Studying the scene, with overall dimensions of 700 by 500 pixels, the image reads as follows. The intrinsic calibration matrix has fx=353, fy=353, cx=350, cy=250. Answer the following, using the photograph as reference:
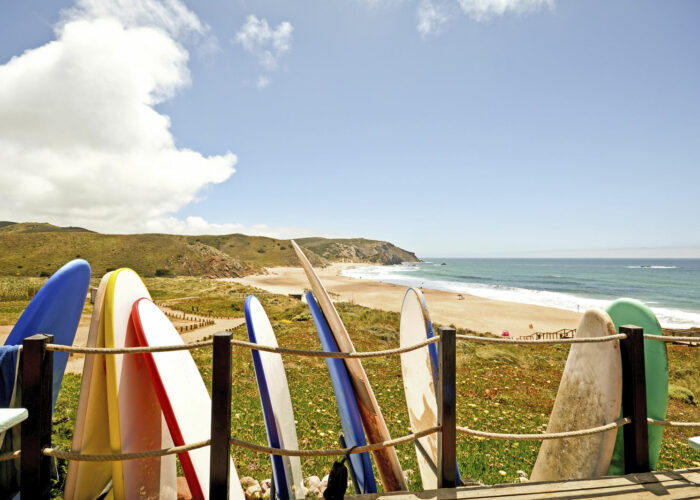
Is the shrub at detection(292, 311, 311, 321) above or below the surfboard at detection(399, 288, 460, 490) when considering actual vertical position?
below

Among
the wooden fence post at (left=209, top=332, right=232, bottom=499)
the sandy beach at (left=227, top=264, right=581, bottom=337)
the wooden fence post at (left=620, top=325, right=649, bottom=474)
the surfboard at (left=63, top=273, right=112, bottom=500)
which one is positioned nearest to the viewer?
the wooden fence post at (left=209, top=332, right=232, bottom=499)

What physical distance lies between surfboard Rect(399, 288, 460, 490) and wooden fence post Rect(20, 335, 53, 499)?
2.82 metres

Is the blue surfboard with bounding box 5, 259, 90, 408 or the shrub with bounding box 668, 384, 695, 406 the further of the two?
the shrub with bounding box 668, 384, 695, 406

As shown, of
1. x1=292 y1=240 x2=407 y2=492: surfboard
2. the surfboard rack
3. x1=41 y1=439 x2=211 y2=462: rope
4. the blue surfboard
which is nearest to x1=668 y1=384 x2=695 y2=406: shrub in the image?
the surfboard rack

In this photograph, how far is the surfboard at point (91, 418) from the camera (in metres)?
2.41

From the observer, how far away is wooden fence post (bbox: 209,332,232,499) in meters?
2.19

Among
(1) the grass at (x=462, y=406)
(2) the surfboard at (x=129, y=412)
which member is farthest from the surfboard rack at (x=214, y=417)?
(1) the grass at (x=462, y=406)

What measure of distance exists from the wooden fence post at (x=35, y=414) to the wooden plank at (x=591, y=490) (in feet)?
6.38

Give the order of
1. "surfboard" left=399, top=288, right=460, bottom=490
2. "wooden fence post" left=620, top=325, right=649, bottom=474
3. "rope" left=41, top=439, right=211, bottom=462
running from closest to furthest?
"rope" left=41, top=439, right=211, bottom=462 < "wooden fence post" left=620, top=325, right=649, bottom=474 < "surfboard" left=399, top=288, right=460, bottom=490

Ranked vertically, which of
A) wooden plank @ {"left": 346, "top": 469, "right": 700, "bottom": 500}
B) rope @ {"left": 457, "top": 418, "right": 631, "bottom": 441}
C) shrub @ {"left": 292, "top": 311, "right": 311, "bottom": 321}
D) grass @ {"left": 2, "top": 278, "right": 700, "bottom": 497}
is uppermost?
rope @ {"left": 457, "top": 418, "right": 631, "bottom": 441}

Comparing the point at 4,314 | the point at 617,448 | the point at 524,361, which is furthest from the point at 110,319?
the point at 4,314

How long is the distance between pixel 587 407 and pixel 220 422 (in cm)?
303

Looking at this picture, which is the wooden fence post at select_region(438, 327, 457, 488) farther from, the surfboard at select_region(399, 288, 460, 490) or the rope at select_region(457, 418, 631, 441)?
the surfboard at select_region(399, 288, 460, 490)

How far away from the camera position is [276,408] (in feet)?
10.2
